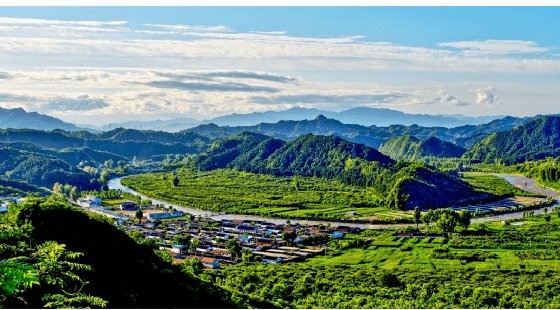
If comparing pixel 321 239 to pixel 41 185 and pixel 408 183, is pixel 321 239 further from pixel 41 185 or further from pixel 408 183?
pixel 41 185

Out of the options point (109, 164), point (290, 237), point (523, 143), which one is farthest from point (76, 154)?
point (523, 143)

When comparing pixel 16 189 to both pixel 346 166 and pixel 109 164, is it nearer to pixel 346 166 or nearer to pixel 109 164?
pixel 109 164

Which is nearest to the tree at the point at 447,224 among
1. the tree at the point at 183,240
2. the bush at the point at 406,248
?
the bush at the point at 406,248

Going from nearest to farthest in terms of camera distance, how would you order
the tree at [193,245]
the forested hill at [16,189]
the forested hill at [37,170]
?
1. the tree at [193,245]
2. the forested hill at [16,189]
3. the forested hill at [37,170]

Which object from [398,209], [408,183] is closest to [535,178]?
[408,183]

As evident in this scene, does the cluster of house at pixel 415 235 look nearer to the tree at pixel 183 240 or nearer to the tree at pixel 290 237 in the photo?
the tree at pixel 290 237

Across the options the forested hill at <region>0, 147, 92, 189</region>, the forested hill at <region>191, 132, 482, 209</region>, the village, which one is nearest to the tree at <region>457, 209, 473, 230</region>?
the village

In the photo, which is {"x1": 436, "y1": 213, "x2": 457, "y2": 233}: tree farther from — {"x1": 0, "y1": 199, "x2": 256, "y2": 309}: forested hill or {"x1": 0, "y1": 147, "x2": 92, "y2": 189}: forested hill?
{"x1": 0, "y1": 147, "x2": 92, "y2": 189}: forested hill
